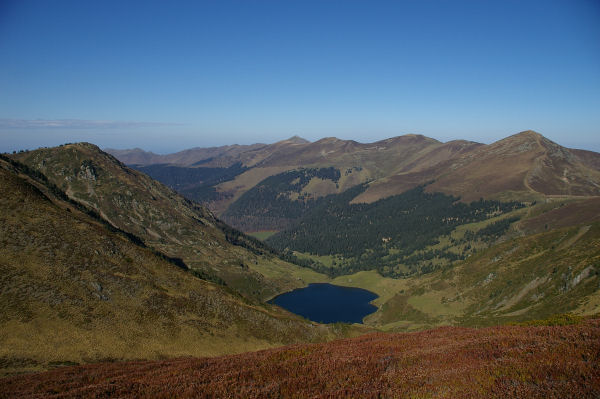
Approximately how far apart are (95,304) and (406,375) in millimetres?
71711

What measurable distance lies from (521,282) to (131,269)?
131m

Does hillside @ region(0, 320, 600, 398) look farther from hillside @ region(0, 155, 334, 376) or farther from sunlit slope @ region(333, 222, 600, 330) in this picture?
sunlit slope @ region(333, 222, 600, 330)

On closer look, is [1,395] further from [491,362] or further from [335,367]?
[491,362]

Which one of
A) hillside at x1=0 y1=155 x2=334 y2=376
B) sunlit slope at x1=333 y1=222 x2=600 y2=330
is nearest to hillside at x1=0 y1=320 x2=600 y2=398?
hillside at x1=0 y1=155 x2=334 y2=376

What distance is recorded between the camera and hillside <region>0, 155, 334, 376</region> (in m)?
56.0

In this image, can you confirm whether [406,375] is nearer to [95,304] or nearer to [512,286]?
[95,304]

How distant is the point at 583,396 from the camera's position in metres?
13.8

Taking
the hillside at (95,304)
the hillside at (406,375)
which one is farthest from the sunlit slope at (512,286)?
the hillside at (406,375)

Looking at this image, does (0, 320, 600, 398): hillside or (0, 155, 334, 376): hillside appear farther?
(0, 155, 334, 376): hillside

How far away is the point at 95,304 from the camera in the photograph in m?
69.6

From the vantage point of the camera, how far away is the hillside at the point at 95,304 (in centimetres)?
5603

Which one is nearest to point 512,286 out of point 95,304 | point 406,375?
point 406,375

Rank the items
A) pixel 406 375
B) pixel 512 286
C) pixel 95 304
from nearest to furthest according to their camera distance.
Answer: pixel 406 375 → pixel 95 304 → pixel 512 286

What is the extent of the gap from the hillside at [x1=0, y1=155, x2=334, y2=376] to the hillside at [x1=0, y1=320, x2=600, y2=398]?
33.2 m
